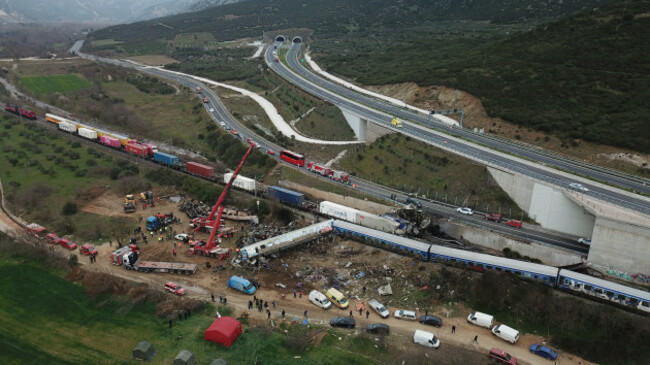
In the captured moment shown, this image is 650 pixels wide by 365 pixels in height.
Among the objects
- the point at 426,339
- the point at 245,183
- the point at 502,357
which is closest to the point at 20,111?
the point at 245,183

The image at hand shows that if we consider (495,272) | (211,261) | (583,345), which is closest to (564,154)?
(495,272)

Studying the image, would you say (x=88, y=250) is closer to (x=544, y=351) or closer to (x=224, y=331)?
(x=224, y=331)

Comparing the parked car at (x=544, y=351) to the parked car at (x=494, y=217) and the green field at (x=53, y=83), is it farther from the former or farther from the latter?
the green field at (x=53, y=83)

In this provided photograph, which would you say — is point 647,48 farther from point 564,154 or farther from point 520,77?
point 564,154

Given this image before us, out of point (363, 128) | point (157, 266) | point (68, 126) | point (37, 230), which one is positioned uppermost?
point (363, 128)

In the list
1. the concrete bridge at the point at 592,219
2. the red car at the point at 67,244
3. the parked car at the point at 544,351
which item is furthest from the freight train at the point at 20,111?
the parked car at the point at 544,351

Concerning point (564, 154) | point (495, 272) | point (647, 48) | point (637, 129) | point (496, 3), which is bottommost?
point (495, 272)

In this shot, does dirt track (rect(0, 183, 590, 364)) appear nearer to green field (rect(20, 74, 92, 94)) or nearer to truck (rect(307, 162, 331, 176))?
truck (rect(307, 162, 331, 176))
